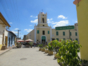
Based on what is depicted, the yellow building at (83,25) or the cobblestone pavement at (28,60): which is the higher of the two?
the yellow building at (83,25)

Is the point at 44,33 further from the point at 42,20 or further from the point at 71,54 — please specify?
the point at 71,54

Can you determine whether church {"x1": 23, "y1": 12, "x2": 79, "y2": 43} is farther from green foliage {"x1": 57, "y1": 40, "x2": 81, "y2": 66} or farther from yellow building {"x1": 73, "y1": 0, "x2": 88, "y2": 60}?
green foliage {"x1": 57, "y1": 40, "x2": 81, "y2": 66}

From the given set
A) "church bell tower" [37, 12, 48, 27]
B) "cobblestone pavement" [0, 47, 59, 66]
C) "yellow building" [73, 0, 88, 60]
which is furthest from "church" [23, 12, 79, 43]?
"yellow building" [73, 0, 88, 60]

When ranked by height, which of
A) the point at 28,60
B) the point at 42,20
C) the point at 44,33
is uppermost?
the point at 42,20

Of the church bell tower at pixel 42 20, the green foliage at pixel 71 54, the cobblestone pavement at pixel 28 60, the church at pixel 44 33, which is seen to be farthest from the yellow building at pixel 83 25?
the church bell tower at pixel 42 20

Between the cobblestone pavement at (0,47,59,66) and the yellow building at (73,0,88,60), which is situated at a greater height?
the yellow building at (73,0,88,60)

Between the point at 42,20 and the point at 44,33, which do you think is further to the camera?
the point at 42,20

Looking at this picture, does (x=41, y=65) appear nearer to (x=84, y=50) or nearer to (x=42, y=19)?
(x=84, y=50)

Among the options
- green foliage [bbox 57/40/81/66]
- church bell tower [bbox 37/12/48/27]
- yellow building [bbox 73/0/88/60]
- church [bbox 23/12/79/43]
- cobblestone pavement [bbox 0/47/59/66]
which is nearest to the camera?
green foliage [bbox 57/40/81/66]

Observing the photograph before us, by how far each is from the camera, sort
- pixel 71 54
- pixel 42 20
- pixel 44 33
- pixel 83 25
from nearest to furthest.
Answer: pixel 71 54 → pixel 83 25 → pixel 44 33 → pixel 42 20

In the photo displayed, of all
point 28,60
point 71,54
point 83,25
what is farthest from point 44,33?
point 71,54

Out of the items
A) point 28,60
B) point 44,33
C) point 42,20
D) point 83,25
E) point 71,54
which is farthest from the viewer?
point 42,20

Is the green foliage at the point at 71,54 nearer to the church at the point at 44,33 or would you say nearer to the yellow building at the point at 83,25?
the yellow building at the point at 83,25

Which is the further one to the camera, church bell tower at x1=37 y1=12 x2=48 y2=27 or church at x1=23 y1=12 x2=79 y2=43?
church bell tower at x1=37 y1=12 x2=48 y2=27
